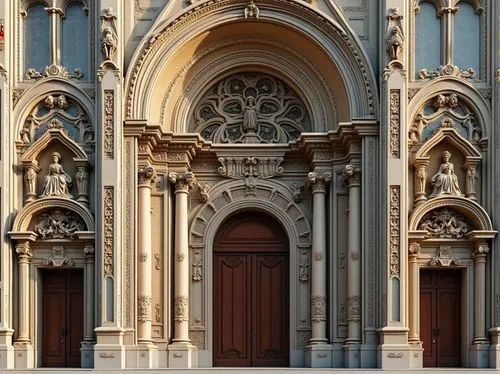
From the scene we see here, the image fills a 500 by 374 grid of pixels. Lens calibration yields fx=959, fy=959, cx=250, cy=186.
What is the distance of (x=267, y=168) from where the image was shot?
25.9 metres

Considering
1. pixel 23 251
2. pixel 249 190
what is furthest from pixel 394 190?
pixel 23 251

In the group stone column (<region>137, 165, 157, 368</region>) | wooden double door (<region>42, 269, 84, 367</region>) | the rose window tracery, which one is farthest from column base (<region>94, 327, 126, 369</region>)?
the rose window tracery

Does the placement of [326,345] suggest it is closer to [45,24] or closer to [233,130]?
[233,130]

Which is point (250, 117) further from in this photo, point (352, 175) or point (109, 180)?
point (109, 180)

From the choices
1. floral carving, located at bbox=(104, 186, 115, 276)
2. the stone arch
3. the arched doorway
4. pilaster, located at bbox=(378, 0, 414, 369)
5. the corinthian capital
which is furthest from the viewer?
the arched doorway

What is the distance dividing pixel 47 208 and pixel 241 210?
16.8ft

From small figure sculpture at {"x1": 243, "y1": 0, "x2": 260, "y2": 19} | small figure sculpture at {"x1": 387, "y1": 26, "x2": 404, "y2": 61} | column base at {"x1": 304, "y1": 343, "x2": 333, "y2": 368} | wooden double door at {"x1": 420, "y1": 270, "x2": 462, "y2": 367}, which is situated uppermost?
small figure sculpture at {"x1": 243, "y1": 0, "x2": 260, "y2": 19}

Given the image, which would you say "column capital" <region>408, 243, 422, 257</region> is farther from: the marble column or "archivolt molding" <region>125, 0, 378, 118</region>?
the marble column

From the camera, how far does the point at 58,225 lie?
24.5 metres

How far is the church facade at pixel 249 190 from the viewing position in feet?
78.5

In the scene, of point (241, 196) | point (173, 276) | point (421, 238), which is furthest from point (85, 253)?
point (421, 238)

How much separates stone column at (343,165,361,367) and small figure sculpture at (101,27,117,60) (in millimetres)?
6620

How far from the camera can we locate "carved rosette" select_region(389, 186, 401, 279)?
2358cm

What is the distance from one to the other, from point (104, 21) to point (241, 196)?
5.83 m
